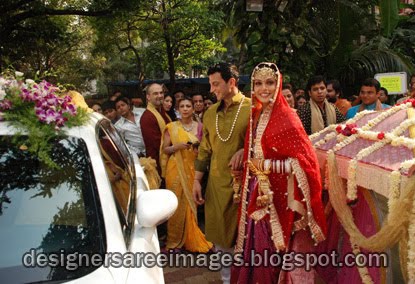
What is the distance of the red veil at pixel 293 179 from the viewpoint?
311 centimetres

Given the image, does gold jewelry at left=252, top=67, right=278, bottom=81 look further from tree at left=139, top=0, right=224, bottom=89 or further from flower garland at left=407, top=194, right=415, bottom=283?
tree at left=139, top=0, right=224, bottom=89

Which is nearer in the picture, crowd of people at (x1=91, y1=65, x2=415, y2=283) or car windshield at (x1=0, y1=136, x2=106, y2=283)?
car windshield at (x1=0, y1=136, x2=106, y2=283)

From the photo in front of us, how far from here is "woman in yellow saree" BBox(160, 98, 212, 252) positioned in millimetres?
5152

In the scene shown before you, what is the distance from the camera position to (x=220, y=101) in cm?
377

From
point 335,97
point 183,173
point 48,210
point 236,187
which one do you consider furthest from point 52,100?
point 335,97

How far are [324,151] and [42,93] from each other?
7.14 ft

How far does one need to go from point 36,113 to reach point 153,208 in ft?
2.63

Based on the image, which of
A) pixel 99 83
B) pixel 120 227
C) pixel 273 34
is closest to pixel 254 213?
pixel 120 227

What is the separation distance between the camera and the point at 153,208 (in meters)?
2.28

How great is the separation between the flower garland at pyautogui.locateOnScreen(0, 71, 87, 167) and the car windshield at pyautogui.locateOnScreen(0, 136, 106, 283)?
58 mm

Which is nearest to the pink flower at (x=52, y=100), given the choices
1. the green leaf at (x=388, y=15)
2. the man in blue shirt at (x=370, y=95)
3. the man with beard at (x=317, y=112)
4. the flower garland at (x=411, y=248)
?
the flower garland at (x=411, y=248)

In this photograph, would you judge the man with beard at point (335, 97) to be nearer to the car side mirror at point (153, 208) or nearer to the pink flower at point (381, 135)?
the pink flower at point (381, 135)

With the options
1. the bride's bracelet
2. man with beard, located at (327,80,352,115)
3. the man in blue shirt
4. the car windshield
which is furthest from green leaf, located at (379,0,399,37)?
the car windshield

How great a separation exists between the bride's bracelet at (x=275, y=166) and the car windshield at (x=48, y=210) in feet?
4.41
